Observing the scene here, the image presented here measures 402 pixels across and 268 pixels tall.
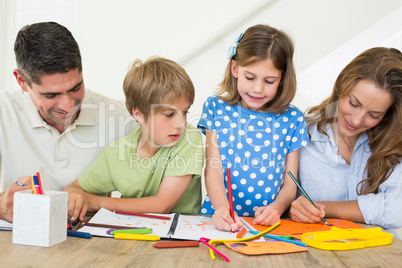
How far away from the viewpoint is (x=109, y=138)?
142cm

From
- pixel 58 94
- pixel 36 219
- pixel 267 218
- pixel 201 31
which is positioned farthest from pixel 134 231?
pixel 201 31

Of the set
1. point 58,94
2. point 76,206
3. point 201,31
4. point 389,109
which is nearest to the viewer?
point 76,206

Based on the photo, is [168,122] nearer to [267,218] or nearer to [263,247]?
[267,218]

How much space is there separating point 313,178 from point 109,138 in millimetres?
723

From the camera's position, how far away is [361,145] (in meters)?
1.38

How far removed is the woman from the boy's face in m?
0.46

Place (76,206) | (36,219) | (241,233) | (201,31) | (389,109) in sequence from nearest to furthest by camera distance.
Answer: (36,219) < (241,233) < (76,206) < (389,109) < (201,31)

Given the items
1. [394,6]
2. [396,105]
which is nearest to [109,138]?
[396,105]

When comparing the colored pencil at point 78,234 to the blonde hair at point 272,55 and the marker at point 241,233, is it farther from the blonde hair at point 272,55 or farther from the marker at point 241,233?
the blonde hair at point 272,55

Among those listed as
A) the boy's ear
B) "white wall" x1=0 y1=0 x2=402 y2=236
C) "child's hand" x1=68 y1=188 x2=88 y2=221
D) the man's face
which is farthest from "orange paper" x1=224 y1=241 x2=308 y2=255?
"white wall" x1=0 y1=0 x2=402 y2=236

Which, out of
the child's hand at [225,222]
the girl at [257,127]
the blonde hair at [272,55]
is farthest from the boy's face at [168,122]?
the child's hand at [225,222]

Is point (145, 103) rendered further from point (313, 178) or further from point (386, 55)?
point (386, 55)

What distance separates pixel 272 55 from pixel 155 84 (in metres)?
0.39

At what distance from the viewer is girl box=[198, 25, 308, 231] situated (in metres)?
1.29
